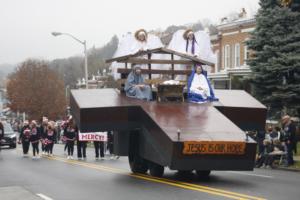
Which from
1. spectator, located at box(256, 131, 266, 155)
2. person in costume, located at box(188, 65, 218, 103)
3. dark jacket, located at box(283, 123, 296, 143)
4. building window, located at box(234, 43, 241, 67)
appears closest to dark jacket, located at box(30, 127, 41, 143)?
spectator, located at box(256, 131, 266, 155)

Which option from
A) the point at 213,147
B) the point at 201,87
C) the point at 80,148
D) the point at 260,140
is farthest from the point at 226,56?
the point at 213,147

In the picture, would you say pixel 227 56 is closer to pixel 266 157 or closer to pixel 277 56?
pixel 277 56

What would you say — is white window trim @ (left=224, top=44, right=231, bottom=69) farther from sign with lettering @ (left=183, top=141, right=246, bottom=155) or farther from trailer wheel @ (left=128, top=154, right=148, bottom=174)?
sign with lettering @ (left=183, top=141, right=246, bottom=155)

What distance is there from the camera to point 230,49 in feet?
175

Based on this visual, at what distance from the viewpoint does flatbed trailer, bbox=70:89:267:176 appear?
581 inches

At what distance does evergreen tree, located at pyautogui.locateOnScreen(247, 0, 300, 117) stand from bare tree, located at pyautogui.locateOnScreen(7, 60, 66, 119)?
57.3 metres

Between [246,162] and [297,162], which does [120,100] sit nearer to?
[246,162]

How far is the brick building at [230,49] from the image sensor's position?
49156 millimetres

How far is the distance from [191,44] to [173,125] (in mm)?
5130

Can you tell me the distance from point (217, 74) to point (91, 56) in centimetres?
8378

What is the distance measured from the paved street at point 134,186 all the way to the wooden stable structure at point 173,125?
0.53 m

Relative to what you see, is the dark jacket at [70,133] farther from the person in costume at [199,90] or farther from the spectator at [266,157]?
the person in costume at [199,90]

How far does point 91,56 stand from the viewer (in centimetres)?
13312

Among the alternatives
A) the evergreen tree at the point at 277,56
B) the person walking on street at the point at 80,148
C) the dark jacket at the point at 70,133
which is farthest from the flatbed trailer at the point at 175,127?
Result: the evergreen tree at the point at 277,56
